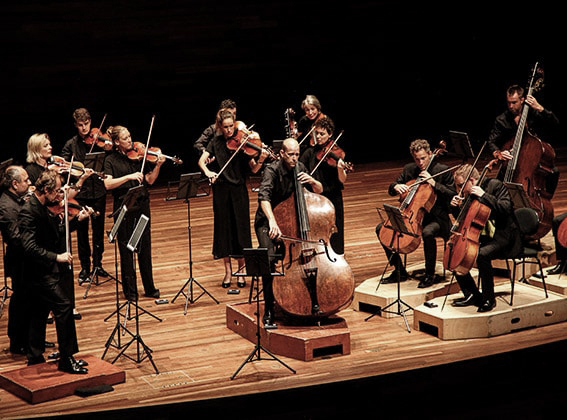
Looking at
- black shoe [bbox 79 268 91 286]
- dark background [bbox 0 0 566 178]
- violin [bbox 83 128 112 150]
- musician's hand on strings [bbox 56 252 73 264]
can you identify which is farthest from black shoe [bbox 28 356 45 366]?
dark background [bbox 0 0 566 178]

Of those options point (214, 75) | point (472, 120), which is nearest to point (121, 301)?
point (214, 75)

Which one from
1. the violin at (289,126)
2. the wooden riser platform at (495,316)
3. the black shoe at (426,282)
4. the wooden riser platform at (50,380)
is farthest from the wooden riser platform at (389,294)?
the wooden riser platform at (50,380)

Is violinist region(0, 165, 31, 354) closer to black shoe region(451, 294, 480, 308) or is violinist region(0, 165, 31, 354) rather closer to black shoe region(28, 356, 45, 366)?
black shoe region(28, 356, 45, 366)

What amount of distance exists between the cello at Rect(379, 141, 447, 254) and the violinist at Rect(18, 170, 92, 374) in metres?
2.46

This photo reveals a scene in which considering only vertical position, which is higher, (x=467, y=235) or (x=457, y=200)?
(x=457, y=200)

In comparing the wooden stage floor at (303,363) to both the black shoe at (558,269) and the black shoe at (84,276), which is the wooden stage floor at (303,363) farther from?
the black shoe at (558,269)

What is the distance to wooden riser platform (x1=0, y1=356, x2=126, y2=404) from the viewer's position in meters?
5.42

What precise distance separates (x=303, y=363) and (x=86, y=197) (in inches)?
103

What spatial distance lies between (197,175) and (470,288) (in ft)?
7.00

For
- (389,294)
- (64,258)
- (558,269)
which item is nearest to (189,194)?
(64,258)

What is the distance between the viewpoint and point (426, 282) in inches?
274

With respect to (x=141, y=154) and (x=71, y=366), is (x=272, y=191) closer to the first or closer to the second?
(x=141, y=154)

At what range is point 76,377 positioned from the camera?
5.55m

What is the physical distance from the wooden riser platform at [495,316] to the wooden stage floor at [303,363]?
6 centimetres
